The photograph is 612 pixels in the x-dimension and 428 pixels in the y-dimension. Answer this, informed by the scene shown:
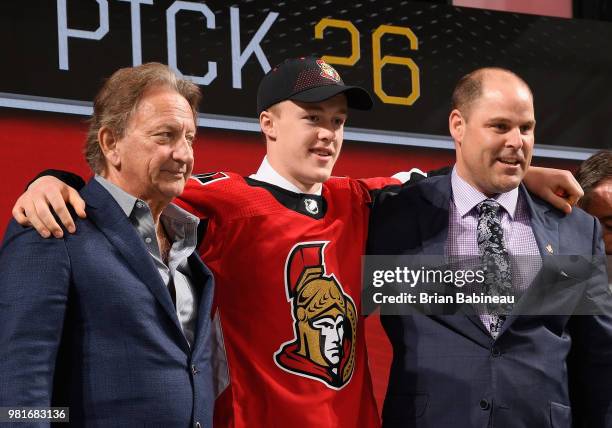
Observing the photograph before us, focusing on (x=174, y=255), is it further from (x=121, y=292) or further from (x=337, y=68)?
(x=337, y=68)

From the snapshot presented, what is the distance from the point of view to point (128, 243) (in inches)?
79.2

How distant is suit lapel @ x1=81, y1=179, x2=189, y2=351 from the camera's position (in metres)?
2.00

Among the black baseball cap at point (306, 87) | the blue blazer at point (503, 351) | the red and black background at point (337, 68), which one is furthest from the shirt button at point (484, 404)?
the red and black background at point (337, 68)

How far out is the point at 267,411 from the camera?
235cm

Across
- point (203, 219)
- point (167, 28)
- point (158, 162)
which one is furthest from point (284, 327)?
point (167, 28)

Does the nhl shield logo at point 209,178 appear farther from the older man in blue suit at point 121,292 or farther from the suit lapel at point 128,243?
the suit lapel at point 128,243

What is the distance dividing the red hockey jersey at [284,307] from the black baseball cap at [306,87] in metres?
0.24

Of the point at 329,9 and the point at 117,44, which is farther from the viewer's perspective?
the point at 329,9

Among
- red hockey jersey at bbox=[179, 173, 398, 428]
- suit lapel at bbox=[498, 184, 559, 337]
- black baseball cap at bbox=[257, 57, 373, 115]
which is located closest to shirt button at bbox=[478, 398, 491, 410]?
suit lapel at bbox=[498, 184, 559, 337]

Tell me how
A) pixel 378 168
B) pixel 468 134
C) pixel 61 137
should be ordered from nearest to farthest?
pixel 468 134 < pixel 61 137 < pixel 378 168

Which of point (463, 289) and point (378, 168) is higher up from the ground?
point (378, 168)

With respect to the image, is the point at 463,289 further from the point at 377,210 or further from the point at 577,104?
the point at 577,104

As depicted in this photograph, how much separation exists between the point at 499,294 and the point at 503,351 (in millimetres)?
151

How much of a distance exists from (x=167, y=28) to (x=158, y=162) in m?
1.28
